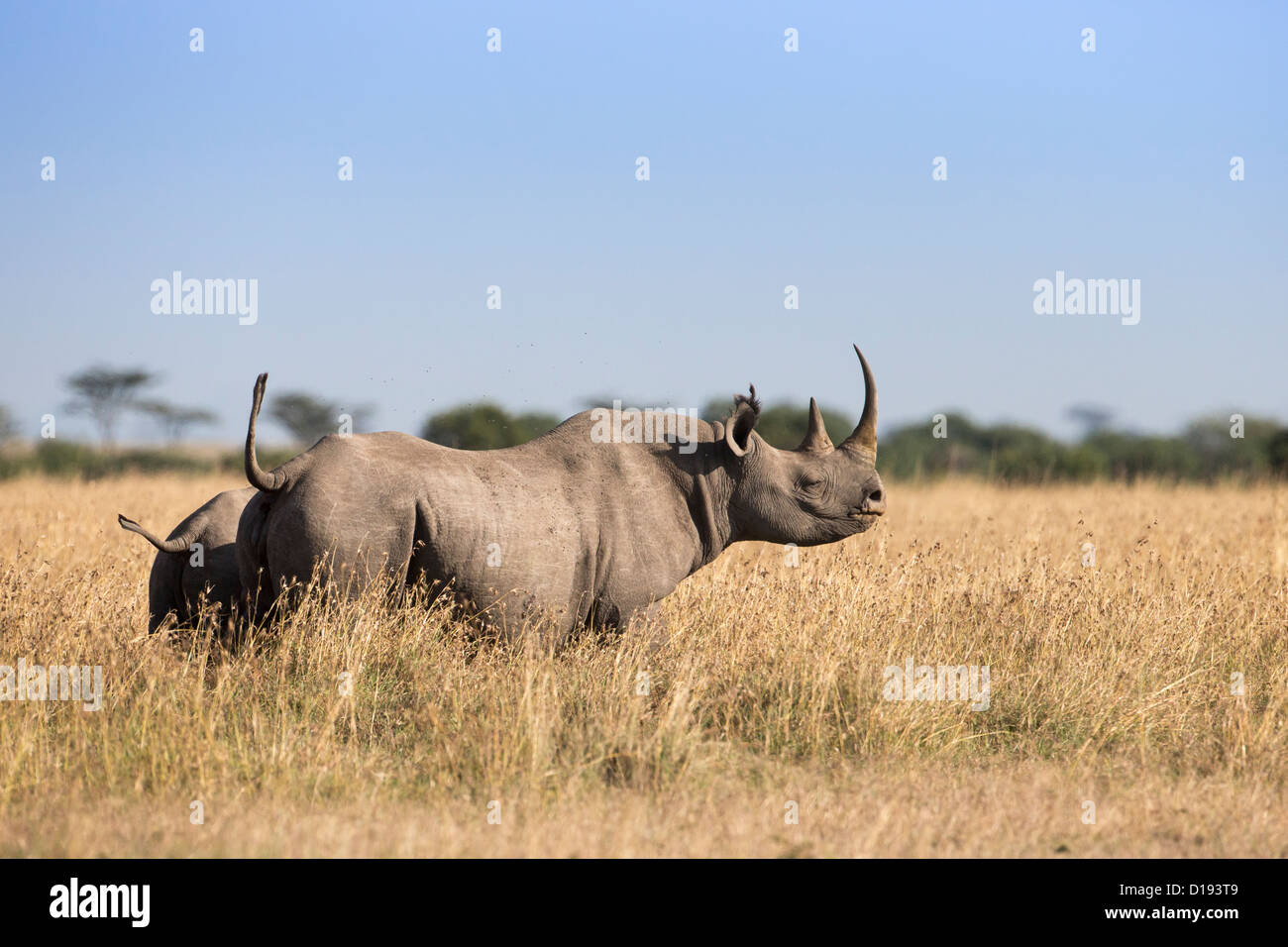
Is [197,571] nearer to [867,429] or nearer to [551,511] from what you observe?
[551,511]

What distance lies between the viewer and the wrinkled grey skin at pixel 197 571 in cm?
775

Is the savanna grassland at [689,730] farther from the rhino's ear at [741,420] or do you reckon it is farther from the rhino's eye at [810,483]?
the rhino's ear at [741,420]

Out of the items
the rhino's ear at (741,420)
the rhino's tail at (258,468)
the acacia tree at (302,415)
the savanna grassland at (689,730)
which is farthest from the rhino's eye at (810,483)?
the acacia tree at (302,415)

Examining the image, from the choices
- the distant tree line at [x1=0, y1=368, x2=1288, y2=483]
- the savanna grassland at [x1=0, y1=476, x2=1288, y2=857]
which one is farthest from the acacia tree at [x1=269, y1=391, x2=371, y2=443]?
the savanna grassland at [x1=0, y1=476, x2=1288, y2=857]

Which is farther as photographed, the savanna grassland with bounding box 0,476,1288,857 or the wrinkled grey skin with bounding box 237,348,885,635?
the wrinkled grey skin with bounding box 237,348,885,635

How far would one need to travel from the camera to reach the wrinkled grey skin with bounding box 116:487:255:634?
775 centimetres

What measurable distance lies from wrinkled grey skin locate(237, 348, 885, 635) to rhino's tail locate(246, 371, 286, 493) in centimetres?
1

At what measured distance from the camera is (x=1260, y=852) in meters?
5.34

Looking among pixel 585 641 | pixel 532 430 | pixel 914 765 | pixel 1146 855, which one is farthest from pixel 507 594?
pixel 532 430

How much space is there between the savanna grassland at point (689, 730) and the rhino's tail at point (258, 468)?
78cm

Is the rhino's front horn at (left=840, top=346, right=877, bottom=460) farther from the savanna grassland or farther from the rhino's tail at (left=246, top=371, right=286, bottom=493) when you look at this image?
the rhino's tail at (left=246, top=371, right=286, bottom=493)

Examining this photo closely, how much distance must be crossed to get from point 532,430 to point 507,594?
2721cm
